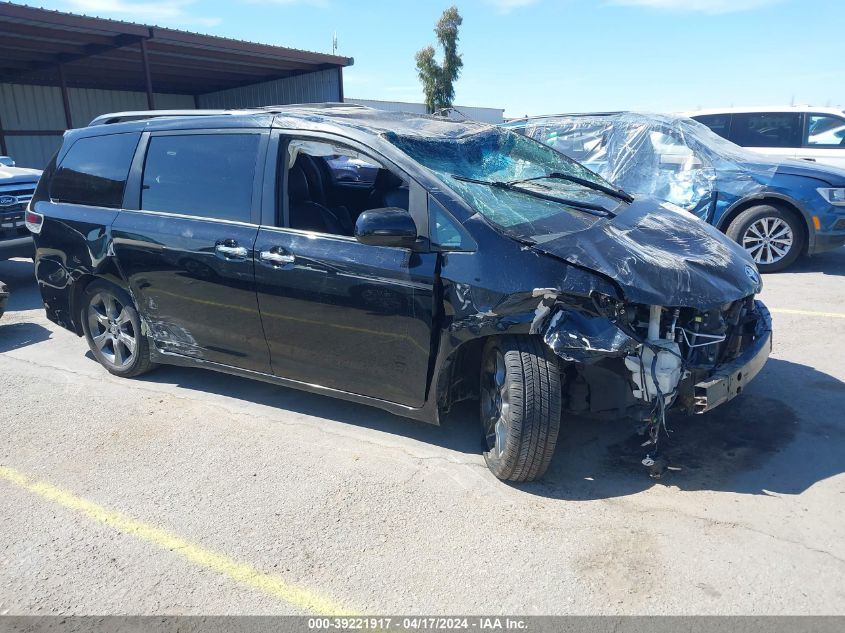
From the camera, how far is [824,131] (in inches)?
384

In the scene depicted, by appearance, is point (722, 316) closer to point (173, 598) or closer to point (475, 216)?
point (475, 216)

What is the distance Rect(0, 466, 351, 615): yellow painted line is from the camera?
8.42 ft

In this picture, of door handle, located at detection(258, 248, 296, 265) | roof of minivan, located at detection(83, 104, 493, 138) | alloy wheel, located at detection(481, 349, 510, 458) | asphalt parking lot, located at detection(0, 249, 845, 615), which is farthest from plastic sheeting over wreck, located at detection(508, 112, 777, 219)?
door handle, located at detection(258, 248, 296, 265)

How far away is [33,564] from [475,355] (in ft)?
7.57

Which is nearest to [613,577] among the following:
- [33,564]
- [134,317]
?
[33,564]

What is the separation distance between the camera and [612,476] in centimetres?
340

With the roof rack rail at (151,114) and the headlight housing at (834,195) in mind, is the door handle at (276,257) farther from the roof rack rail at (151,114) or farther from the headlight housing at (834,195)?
the headlight housing at (834,195)

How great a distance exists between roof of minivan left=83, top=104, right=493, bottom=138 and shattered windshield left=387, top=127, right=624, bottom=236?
0.51 ft

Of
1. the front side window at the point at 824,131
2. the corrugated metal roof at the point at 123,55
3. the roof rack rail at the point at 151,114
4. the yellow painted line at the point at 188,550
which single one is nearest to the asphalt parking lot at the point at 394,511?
the yellow painted line at the point at 188,550

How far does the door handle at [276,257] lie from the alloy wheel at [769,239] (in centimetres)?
608

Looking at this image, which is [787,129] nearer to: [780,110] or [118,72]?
[780,110]

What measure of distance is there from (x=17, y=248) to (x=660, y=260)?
755cm

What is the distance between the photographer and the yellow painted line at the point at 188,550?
8.42ft

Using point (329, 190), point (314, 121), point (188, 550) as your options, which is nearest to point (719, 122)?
point (329, 190)
